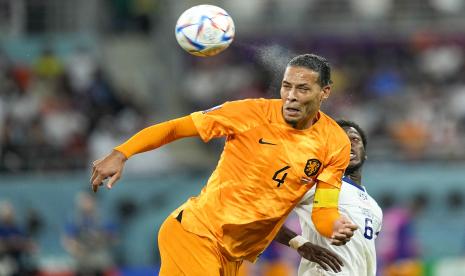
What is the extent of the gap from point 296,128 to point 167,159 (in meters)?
10.9

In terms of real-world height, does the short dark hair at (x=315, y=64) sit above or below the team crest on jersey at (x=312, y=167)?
above

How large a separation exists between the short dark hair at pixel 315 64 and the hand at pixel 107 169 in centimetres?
131

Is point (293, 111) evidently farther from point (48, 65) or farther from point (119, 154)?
point (48, 65)

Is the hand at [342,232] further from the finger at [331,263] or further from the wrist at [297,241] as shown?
the wrist at [297,241]

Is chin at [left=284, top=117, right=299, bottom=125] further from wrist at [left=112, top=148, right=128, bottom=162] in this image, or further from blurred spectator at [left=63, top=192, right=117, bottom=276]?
blurred spectator at [left=63, top=192, right=117, bottom=276]

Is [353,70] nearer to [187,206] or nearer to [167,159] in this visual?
[167,159]

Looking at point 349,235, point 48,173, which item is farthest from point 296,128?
point 48,173

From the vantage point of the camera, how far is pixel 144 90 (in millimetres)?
20484

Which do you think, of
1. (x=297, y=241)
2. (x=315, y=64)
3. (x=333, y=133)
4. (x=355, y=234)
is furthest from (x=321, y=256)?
(x=315, y=64)

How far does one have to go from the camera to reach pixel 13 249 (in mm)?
14609

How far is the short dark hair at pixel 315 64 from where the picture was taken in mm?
7297

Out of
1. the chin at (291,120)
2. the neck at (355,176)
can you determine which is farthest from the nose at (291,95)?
the neck at (355,176)

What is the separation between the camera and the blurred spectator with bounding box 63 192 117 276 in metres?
14.9

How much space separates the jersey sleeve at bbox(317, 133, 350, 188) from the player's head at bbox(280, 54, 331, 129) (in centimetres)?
28
